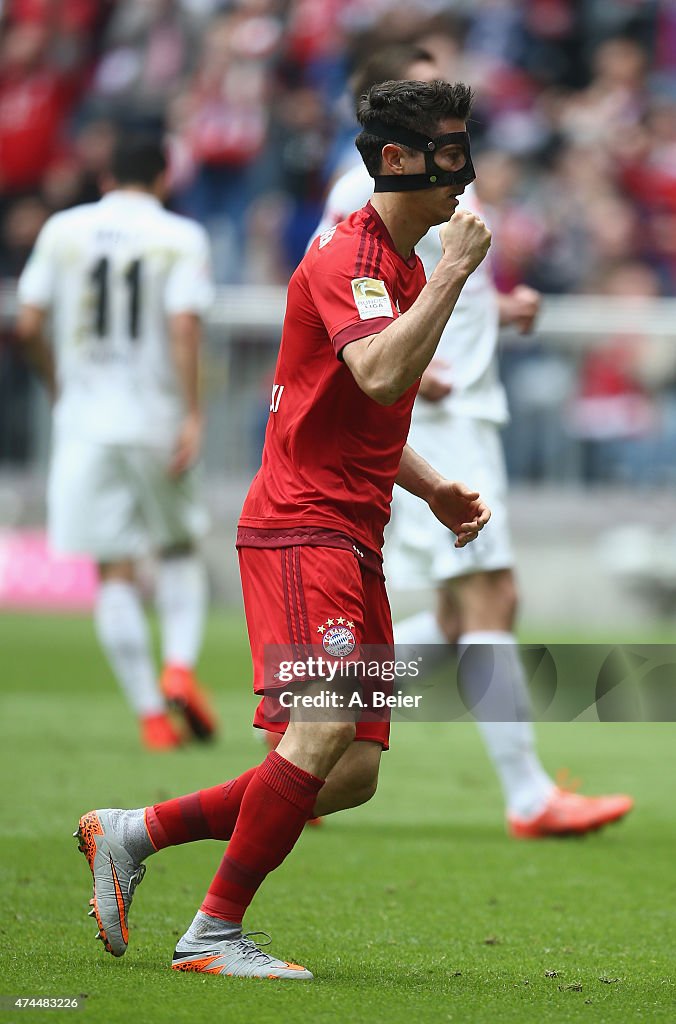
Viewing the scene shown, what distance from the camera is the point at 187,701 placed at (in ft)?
25.3

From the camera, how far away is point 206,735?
7.84 meters

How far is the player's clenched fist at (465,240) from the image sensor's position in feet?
11.7

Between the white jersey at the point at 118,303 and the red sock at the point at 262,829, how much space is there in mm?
4562

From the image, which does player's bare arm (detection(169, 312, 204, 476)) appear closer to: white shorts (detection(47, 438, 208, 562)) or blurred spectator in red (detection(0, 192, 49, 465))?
white shorts (detection(47, 438, 208, 562))

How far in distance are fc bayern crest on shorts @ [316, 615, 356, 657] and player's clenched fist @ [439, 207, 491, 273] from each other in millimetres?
807

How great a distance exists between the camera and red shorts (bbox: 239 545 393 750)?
3729mm

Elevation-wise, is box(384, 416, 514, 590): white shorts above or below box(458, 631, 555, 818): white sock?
above

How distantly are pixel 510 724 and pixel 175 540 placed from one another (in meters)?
2.85

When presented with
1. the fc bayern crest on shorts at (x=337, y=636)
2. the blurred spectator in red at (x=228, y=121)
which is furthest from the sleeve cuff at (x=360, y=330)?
the blurred spectator in red at (x=228, y=121)

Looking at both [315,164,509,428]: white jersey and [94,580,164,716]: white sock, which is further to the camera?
[94,580,164,716]: white sock

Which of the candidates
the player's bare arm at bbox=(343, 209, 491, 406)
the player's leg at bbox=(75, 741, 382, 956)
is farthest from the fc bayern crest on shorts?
the player's bare arm at bbox=(343, 209, 491, 406)

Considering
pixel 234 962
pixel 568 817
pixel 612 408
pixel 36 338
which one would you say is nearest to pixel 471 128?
pixel 612 408

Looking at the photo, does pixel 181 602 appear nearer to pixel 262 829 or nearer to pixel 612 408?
pixel 262 829

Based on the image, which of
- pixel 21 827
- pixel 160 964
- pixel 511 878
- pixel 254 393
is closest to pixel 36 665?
pixel 254 393
